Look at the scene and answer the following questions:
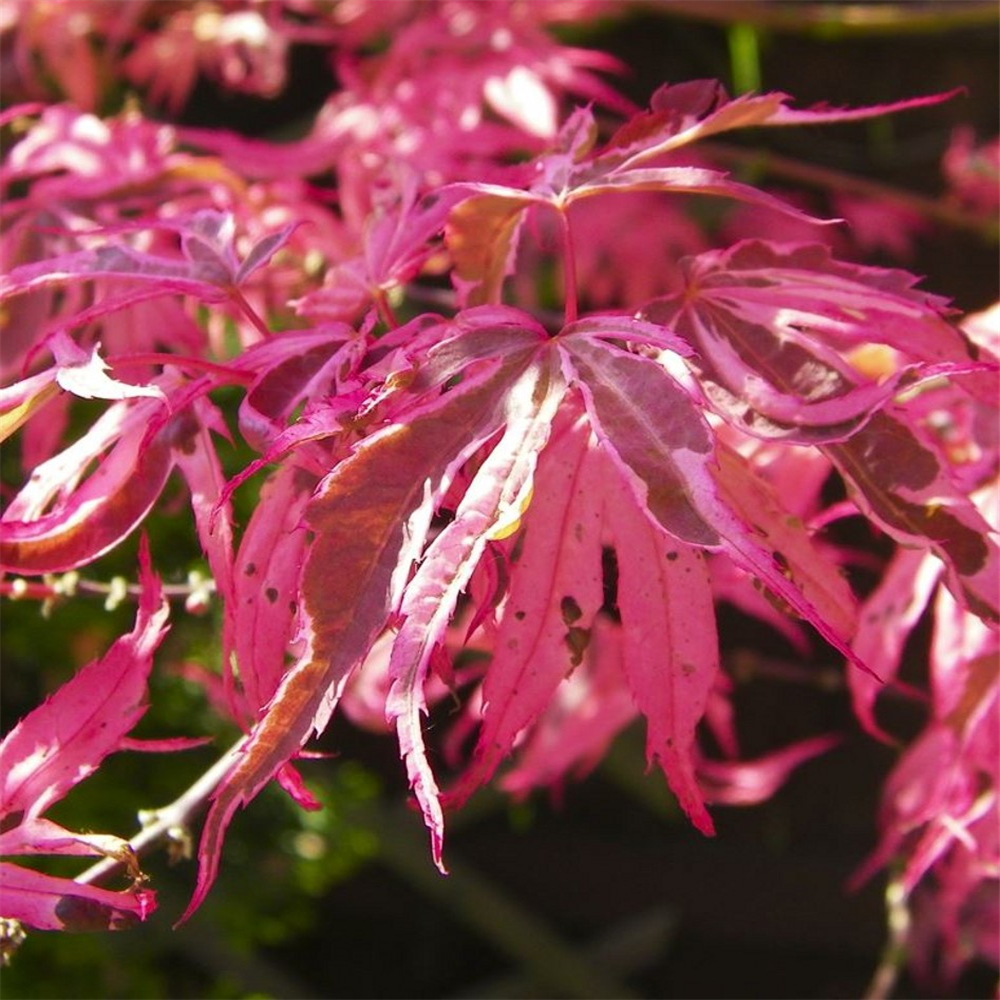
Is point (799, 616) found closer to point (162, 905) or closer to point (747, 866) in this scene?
point (162, 905)

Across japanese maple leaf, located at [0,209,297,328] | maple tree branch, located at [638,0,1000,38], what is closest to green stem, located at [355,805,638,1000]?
maple tree branch, located at [638,0,1000,38]

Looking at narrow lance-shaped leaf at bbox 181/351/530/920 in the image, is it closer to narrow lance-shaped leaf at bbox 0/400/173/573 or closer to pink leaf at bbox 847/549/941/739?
narrow lance-shaped leaf at bbox 0/400/173/573

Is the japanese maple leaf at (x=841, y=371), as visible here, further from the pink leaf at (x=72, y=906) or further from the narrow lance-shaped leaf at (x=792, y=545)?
the pink leaf at (x=72, y=906)

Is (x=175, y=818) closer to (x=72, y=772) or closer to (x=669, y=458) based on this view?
(x=72, y=772)

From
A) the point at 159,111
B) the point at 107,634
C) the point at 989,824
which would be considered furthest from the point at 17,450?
the point at 989,824

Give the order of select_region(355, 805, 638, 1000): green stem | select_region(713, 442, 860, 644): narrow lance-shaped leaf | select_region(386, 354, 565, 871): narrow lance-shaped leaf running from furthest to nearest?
select_region(355, 805, 638, 1000): green stem
select_region(713, 442, 860, 644): narrow lance-shaped leaf
select_region(386, 354, 565, 871): narrow lance-shaped leaf

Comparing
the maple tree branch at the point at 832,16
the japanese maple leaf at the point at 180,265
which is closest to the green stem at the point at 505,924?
the maple tree branch at the point at 832,16
